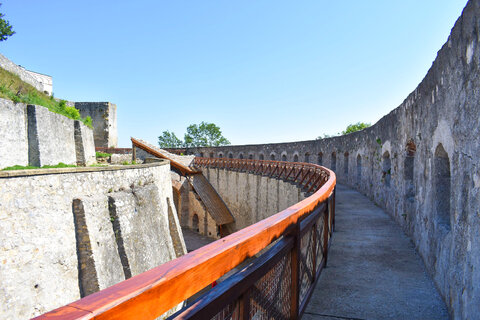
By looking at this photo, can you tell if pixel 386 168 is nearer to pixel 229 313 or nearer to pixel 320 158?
pixel 229 313

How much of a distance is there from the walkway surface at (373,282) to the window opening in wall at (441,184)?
77 cm

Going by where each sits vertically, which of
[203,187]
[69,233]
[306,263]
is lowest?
[203,187]

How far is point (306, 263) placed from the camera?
2.83 meters

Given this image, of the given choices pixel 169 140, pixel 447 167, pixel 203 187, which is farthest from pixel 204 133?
pixel 447 167

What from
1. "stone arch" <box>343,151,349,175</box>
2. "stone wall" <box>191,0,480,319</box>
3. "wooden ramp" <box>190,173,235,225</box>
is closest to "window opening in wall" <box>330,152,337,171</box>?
"stone arch" <box>343,151,349,175</box>

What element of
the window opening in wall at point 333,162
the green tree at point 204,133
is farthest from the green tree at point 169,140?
the window opening in wall at point 333,162

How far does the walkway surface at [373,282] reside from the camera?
2789mm

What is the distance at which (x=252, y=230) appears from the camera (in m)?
1.53

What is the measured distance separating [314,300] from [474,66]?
2.54 m

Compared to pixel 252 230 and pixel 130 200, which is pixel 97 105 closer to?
pixel 130 200

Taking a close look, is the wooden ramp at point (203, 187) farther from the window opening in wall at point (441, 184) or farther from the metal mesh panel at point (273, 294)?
the metal mesh panel at point (273, 294)

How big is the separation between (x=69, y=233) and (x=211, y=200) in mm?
14870

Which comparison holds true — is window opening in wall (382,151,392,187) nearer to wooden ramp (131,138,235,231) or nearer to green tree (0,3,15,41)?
wooden ramp (131,138,235,231)

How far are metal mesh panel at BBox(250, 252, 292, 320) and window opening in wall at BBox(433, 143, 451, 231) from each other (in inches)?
101
